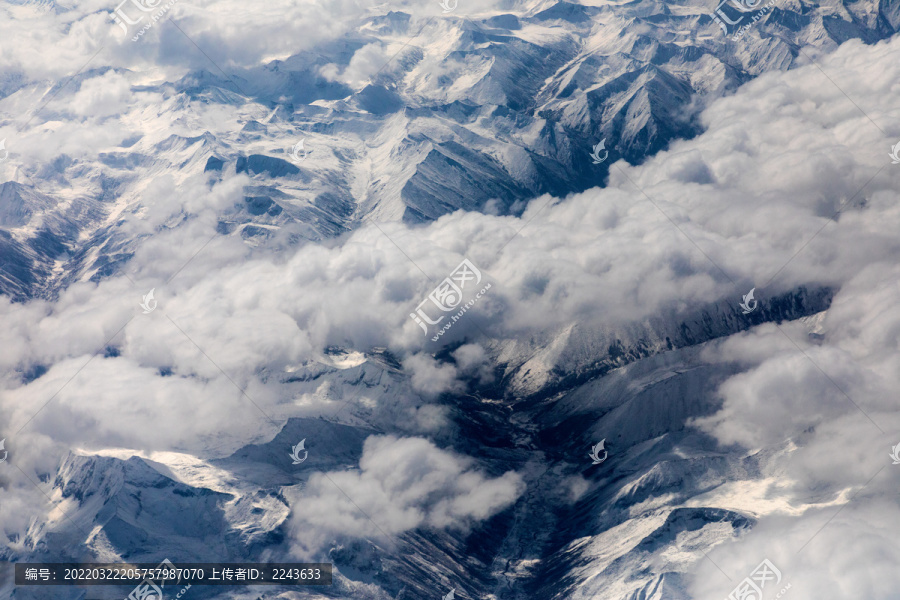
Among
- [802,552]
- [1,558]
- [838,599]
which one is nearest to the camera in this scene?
[838,599]

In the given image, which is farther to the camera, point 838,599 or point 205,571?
point 205,571

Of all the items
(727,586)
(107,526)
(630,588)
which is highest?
(107,526)

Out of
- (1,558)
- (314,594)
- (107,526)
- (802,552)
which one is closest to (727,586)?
(802,552)

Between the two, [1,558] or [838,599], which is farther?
[1,558]

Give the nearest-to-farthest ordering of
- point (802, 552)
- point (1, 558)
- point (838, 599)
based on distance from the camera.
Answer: point (838, 599) < point (802, 552) < point (1, 558)

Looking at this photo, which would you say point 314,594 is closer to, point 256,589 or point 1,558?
point 256,589

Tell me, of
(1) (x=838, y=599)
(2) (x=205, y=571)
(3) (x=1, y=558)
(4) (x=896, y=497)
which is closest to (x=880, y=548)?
(1) (x=838, y=599)

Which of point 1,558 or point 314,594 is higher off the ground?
point 1,558

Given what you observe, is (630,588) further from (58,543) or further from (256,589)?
(58,543)

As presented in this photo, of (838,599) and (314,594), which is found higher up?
(838,599)
